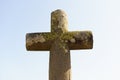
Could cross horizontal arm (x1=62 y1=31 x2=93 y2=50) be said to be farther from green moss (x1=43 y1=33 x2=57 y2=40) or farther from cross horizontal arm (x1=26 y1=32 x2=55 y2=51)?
cross horizontal arm (x1=26 y1=32 x2=55 y2=51)

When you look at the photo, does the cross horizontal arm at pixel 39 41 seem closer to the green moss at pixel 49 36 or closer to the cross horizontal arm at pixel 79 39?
the green moss at pixel 49 36

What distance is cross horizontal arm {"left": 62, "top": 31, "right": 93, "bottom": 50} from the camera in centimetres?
545

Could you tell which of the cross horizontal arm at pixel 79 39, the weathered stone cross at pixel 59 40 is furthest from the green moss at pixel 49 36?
the cross horizontal arm at pixel 79 39

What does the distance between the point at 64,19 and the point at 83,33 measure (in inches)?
19.3

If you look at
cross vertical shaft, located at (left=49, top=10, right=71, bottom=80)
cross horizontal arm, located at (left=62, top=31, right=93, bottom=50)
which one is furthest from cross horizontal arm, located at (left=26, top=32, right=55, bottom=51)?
cross horizontal arm, located at (left=62, top=31, right=93, bottom=50)

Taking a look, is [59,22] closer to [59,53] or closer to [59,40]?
[59,40]

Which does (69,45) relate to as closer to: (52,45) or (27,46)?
(52,45)

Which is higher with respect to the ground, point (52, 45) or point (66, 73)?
point (52, 45)

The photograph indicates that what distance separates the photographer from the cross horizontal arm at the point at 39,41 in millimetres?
5563

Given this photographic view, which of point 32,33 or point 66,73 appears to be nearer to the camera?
point 66,73

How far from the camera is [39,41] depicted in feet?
18.4

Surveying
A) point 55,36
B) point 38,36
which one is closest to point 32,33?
point 38,36

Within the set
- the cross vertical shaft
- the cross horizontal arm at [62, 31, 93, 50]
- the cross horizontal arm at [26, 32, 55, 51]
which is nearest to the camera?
the cross vertical shaft

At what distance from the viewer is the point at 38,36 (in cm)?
565
